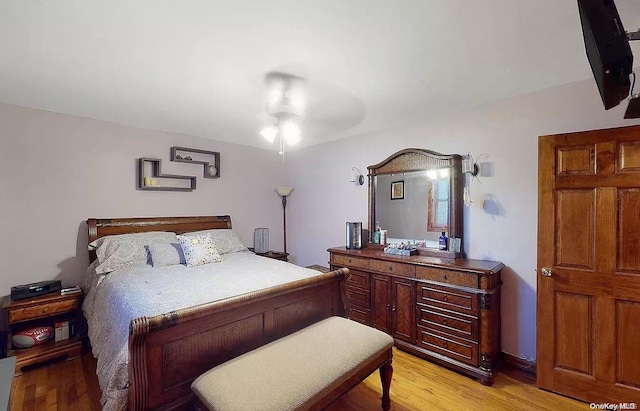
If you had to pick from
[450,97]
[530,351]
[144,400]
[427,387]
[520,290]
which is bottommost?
[427,387]

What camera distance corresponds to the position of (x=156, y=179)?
11.2ft

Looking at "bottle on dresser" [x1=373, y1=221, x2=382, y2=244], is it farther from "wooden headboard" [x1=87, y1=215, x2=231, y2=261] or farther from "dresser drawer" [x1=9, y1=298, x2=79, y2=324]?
"dresser drawer" [x1=9, y1=298, x2=79, y2=324]

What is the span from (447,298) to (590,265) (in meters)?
0.99

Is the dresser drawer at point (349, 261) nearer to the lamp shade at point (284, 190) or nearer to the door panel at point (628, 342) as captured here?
the lamp shade at point (284, 190)

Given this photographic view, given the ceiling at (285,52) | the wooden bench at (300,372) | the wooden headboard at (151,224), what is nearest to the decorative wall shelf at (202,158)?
the wooden headboard at (151,224)

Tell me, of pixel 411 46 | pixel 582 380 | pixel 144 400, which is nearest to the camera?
pixel 144 400

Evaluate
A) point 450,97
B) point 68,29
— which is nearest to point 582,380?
point 450,97

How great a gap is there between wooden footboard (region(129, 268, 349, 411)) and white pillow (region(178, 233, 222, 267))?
1329 mm

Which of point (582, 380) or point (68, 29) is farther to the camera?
point (582, 380)

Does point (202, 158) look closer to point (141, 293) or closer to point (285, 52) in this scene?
point (141, 293)

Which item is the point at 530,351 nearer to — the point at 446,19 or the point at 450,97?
the point at 450,97

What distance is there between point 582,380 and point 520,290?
2.23 ft

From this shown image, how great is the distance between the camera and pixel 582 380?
1930 mm

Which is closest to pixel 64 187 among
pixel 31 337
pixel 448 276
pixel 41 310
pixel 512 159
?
pixel 41 310
